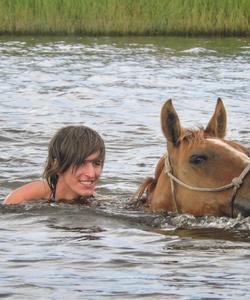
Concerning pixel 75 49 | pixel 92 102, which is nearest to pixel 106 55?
pixel 75 49

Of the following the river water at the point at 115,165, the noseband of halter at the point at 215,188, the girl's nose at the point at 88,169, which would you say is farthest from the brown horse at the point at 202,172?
the girl's nose at the point at 88,169

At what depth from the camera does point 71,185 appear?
805 centimetres

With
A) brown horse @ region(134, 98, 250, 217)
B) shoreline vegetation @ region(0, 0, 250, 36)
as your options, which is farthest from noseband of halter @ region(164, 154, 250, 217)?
shoreline vegetation @ region(0, 0, 250, 36)

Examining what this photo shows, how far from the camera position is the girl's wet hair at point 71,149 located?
25.5 feet

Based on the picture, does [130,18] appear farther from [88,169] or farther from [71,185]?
[88,169]

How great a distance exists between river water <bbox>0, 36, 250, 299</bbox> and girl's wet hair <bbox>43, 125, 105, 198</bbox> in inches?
16.1

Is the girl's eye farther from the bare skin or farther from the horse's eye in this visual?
the horse's eye

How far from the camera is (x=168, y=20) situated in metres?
28.9

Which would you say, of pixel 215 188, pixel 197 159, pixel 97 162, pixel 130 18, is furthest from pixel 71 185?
pixel 130 18

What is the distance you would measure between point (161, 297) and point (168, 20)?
2367 centimetres

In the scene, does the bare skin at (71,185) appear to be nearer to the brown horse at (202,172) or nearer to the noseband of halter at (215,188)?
the brown horse at (202,172)

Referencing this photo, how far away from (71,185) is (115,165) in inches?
137

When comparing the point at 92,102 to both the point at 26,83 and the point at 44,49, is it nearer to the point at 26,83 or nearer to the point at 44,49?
the point at 26,83

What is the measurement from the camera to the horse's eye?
23.4 ft
